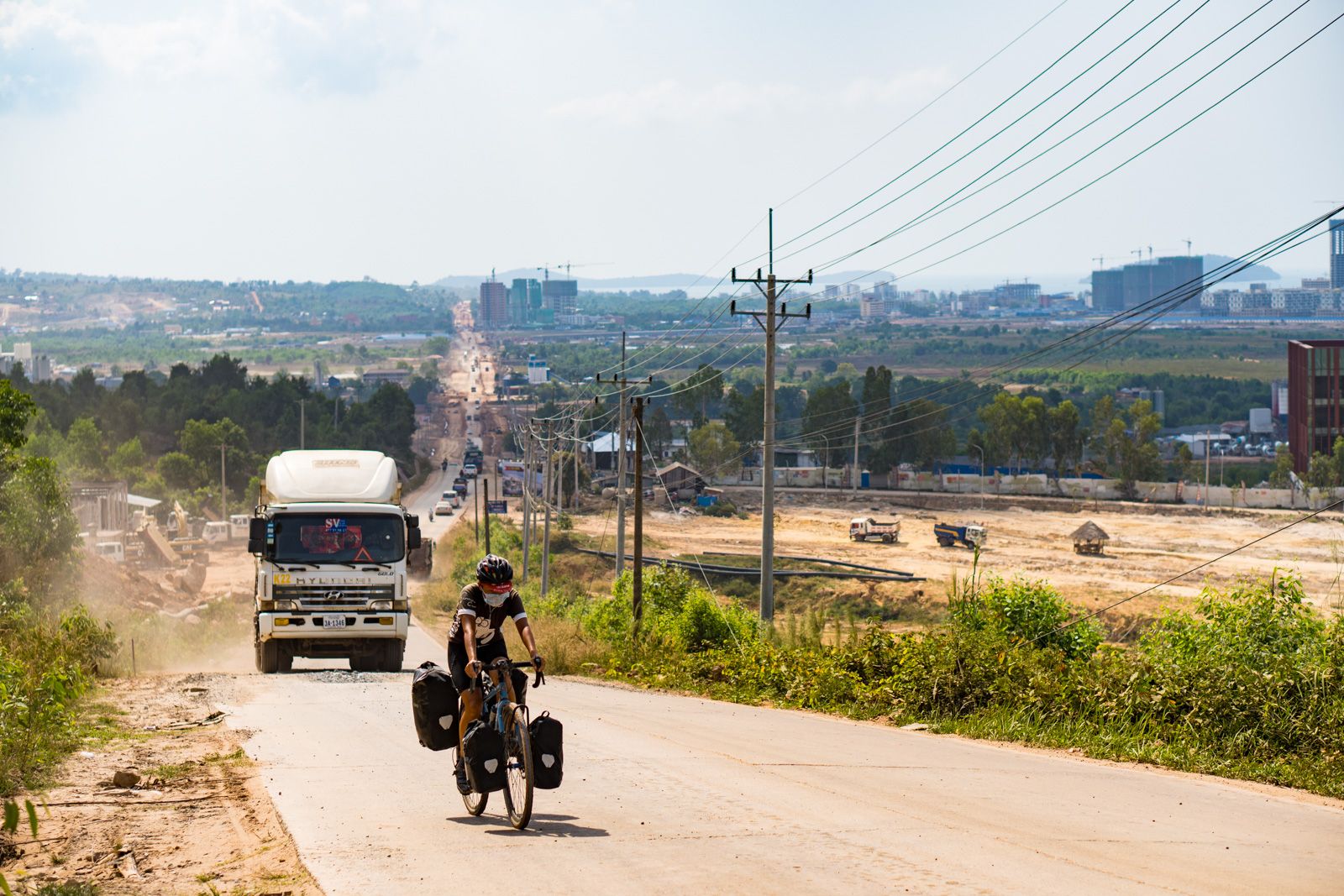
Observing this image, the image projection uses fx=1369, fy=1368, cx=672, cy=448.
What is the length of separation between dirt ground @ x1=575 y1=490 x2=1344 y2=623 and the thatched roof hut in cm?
83

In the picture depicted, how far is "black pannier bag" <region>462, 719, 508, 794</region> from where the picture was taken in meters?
9.50

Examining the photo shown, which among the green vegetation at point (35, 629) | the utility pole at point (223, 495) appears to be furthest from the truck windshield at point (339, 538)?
the utility pole at point (223, 495)

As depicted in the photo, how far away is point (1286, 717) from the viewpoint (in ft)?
44.1

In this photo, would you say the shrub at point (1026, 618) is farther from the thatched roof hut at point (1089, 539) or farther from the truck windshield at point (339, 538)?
the thatched roof hut at point (1089, 539)

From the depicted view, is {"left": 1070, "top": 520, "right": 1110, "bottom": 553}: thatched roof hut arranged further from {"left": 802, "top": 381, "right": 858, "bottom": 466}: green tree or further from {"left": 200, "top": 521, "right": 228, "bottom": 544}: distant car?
{"left": 200, "top": 521, "right": 228, "bottom": 544}: distant car

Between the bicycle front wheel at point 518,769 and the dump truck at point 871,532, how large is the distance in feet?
286

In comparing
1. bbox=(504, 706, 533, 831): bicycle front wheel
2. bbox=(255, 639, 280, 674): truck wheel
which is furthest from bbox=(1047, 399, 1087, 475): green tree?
bbox=(504, 706, 533, 831): bicycle front wheel

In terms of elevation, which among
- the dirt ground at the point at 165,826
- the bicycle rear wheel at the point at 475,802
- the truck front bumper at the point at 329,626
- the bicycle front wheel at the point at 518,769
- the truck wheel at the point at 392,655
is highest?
the bicycle front wheel at the point at 518,769

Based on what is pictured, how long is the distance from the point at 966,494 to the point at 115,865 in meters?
117

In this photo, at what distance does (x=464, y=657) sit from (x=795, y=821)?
8.74 feet

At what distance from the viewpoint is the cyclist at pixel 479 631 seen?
9867mm

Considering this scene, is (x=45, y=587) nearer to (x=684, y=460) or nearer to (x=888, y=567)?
(x=888, y=567)

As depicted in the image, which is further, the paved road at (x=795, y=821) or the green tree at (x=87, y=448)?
the green tree at (x=87, y=448)

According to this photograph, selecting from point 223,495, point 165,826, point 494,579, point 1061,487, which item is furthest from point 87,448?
point 494,579
